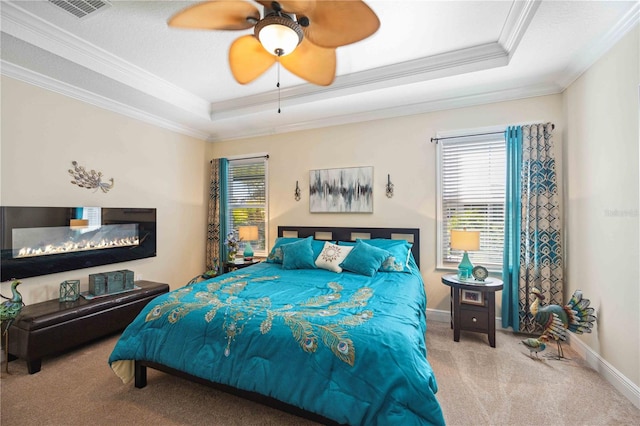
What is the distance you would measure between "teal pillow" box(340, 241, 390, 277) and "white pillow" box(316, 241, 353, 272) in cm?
7

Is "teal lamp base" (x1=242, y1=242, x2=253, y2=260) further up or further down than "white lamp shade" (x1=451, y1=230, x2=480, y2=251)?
further down

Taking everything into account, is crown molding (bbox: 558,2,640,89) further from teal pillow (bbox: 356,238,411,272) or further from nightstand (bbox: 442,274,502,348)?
teal pillow (bbox: 356,238,411,272)

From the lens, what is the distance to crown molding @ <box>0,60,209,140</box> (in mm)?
2689

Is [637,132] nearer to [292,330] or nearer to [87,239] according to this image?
[292,330]

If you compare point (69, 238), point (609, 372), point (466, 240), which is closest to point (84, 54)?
point (69, 238)

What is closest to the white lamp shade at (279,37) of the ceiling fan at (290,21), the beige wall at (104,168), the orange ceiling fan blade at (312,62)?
the ceiling fan at (290,21)

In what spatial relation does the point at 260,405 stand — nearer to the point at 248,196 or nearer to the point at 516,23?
the point at 248,196

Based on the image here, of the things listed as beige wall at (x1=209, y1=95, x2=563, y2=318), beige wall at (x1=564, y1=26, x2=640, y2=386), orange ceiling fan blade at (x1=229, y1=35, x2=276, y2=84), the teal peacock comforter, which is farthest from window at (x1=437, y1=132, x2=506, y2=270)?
orange ceiling fan blade at (x1=229, y1=35, x2=276, y2=84)

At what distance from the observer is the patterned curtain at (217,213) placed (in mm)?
4801

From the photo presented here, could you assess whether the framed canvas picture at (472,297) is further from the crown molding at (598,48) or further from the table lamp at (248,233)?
the table lamp at (248,233)

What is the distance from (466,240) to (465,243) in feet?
0.11

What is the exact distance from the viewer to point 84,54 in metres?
2.65

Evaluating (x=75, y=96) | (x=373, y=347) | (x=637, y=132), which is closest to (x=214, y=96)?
A: (x=75, y=96)

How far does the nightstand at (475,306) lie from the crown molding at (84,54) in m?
3.89
